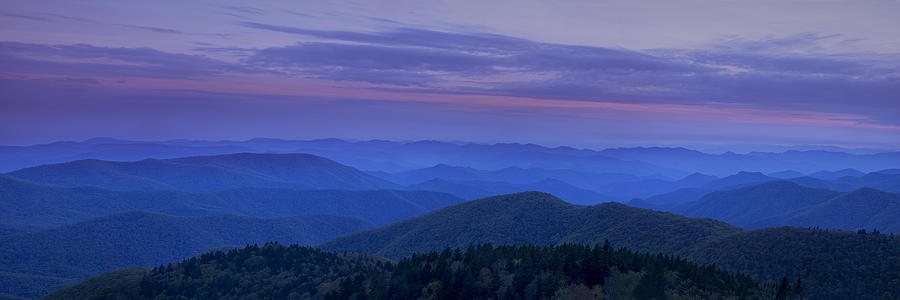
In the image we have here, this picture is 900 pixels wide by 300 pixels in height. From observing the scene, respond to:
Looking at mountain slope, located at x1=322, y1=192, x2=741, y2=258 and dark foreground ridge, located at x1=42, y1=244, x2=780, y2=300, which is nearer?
dark foreground ridge, located at x1=42, y1=244, x2=780, y2=300

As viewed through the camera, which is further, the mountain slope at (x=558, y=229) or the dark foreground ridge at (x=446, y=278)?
the mountain slope at (x=558, y=229)

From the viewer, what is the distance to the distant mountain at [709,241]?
83062mm

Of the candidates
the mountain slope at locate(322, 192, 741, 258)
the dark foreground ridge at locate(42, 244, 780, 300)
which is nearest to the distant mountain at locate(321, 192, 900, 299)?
the mountain slope at locate(322, 192, 741, 258)

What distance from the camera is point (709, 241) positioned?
12212 cm

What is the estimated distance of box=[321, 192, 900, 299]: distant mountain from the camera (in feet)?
273

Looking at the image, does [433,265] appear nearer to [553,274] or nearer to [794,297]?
[553,274]

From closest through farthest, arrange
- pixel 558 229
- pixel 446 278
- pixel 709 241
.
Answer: pixel 446 278, pixel 709 241, pixel 558 229

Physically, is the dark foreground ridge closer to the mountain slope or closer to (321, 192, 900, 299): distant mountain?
(321, 192, 900, 299): distant mountain

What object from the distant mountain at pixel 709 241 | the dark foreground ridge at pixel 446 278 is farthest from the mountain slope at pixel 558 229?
the dark foreground ridge at pixel 446 278

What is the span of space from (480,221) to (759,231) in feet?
328

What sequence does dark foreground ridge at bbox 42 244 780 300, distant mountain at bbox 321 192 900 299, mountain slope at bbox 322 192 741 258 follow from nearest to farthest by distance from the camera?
1. dark foreground ridge at bbox 42 244 780 300
2. distant mountain at bbox 321 192 900 299
3. mountain slope at bbox 322 192 741 258

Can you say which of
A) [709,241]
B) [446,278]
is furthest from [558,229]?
[446,278]

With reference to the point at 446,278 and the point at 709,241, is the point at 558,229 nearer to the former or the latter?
the point at 709,241

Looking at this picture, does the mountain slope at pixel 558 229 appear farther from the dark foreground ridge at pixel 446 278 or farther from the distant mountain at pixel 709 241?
the dark foreground ridge at pixel 446 278
